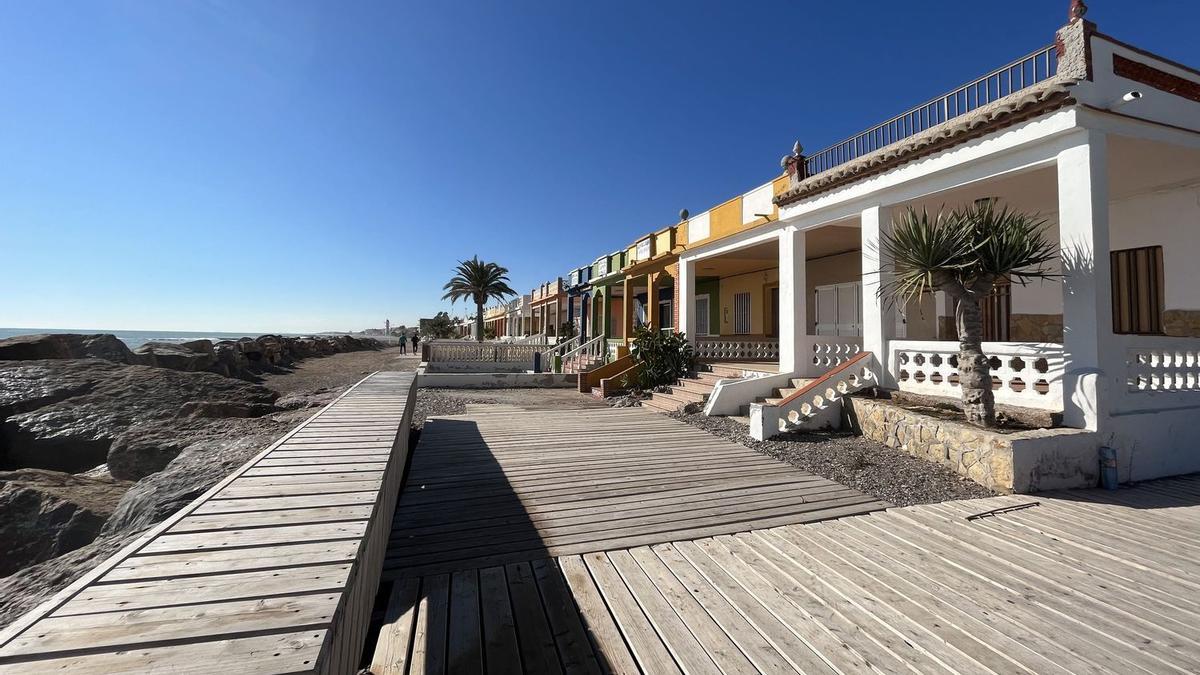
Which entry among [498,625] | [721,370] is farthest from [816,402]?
[498,625]

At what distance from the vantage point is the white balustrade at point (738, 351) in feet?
41.3

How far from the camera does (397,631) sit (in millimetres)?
2582

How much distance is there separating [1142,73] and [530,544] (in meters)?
9.01

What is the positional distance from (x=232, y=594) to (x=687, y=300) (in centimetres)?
1229

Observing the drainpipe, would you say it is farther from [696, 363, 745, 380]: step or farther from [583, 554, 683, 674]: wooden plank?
[696, 363, 745, 380]: step

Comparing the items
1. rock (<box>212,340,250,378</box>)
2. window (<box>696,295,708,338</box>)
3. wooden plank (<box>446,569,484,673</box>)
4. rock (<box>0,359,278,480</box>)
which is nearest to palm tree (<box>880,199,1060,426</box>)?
wooden plank (<box>446,569,484,673</box>)

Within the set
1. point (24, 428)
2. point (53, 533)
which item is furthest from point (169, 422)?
point (24, 428)

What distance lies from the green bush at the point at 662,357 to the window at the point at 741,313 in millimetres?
4171

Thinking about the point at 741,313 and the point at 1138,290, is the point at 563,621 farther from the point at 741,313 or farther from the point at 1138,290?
the point at 741,313

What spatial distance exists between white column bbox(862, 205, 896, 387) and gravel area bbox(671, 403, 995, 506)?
1.48 m

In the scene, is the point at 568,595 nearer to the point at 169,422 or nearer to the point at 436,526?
the point at 436,526

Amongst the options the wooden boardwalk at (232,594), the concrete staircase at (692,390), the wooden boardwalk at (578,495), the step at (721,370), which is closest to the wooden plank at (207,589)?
the wooden boardwalk at (232,594)

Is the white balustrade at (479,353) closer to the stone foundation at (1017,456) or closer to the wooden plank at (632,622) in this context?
the stone foundation at (1017,456)

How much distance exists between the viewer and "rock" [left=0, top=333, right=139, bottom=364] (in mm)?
12250
